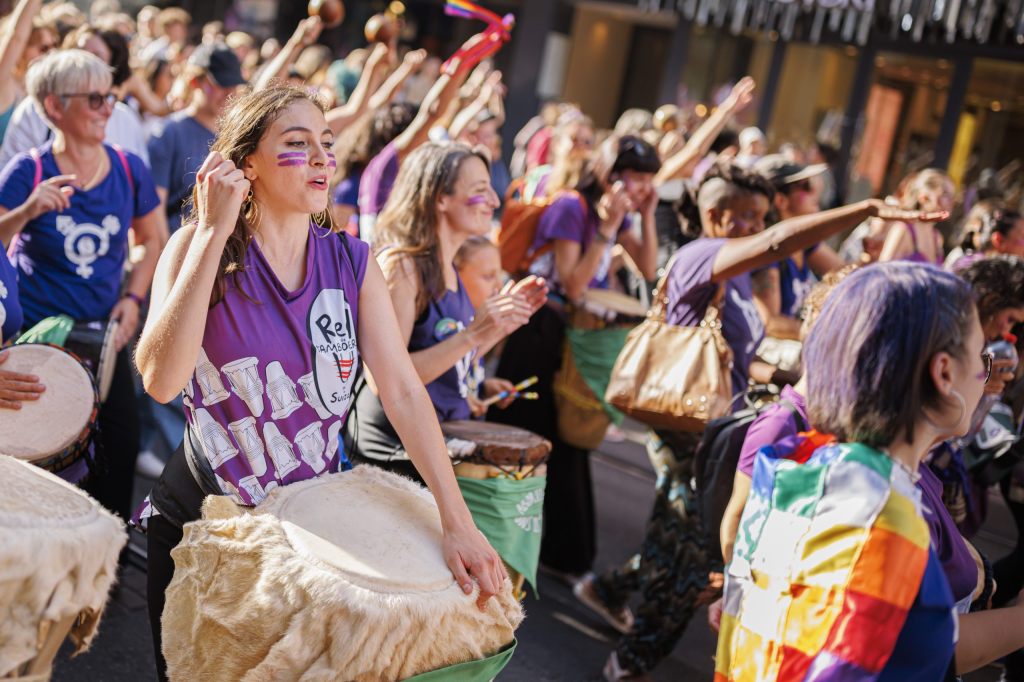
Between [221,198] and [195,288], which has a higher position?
[221,198]

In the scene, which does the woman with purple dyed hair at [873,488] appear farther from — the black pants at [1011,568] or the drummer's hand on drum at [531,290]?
the black pants at [1011,568]

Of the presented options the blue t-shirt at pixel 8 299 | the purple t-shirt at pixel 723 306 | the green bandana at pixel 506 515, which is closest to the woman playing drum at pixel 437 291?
the green bandana at pixel 506 515


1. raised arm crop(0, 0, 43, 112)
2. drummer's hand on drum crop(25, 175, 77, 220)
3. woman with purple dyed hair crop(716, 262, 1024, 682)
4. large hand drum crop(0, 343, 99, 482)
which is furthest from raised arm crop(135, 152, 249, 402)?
raised arm crop(0, 0, 43, 112)

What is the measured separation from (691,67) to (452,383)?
1214cm

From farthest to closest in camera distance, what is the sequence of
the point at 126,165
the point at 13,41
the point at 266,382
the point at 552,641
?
the point at 13,41, the point at 552,641, the point at 126,165, the point at 266,382

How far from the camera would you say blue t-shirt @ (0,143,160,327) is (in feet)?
13.5

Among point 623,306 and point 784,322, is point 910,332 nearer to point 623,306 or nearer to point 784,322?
point 784,322

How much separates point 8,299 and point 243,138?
3.59ft

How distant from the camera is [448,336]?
12.0 feet

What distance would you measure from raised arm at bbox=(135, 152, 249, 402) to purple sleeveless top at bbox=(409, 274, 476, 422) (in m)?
1.31

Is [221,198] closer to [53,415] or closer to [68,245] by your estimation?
[53,415]

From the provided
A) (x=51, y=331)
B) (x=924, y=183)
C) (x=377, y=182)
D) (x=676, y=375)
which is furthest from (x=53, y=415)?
(x=924, y=183)

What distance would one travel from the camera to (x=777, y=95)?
46.3 ft

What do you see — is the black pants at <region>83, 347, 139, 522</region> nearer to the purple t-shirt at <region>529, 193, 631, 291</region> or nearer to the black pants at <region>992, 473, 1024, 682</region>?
the purple t-shirt at <region>529, 193, 631, 291</region>
